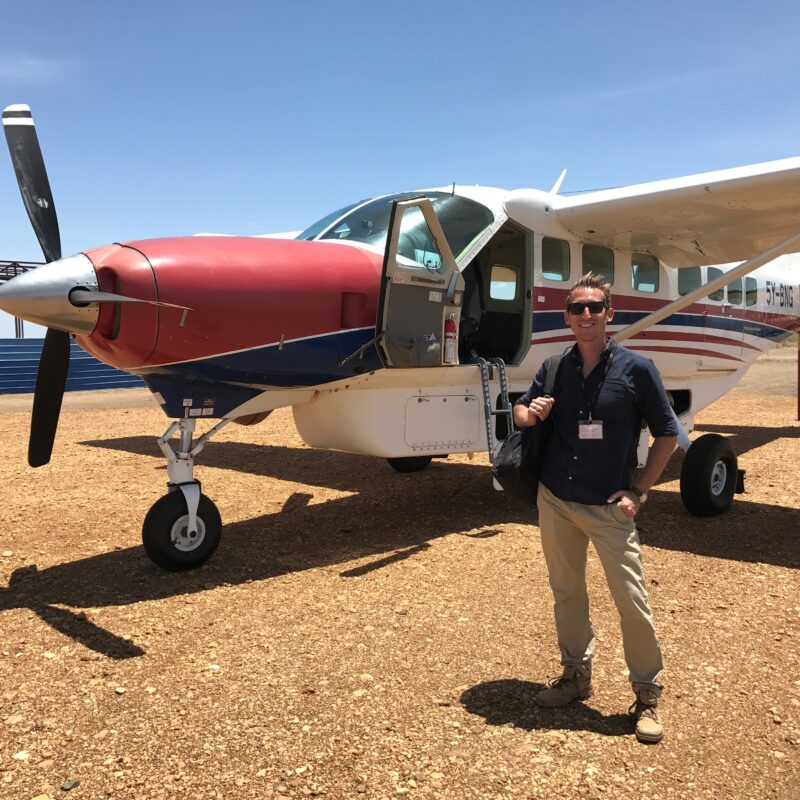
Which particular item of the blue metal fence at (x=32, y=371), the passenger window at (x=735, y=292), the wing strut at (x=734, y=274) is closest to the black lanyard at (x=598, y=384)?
the wing strut at (x=734, y=274)

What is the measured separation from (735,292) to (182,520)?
7.82 meters

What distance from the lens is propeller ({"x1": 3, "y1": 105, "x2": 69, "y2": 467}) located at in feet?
17.3

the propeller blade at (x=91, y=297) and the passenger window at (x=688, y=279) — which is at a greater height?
the passenger window at (x=688, y=279)

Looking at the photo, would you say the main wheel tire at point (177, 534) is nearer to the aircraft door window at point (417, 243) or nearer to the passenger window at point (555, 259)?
the aircraft door window at point (417, 243)

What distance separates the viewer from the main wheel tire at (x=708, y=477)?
21.8ft

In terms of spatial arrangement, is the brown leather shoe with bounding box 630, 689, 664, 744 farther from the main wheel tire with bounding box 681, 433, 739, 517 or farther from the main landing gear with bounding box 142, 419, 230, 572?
the main wheel tire with bounding box 681, 433, 739, 517

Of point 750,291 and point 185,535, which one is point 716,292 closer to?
point 750,291

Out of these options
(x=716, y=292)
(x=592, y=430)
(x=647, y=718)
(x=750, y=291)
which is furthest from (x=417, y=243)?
(x=750, y=291)

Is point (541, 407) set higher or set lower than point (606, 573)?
higher

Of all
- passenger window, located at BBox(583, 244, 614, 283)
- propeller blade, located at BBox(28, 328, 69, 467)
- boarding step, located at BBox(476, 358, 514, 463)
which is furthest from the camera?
passenger window, located at BBox(583, 244, 614, 283)

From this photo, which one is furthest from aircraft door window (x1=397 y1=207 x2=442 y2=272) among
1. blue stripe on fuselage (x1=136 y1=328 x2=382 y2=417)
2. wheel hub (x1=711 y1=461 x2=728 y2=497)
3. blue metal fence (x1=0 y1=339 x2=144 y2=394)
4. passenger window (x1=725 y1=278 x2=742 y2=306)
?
blue metal fence (x1=0 y1=339 x2=144 y2=394)

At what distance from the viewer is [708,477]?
6641 millimetres

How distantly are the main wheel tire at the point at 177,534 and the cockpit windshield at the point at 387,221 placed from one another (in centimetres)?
257

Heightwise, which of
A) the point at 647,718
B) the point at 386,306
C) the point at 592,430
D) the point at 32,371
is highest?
the point at 386,306
